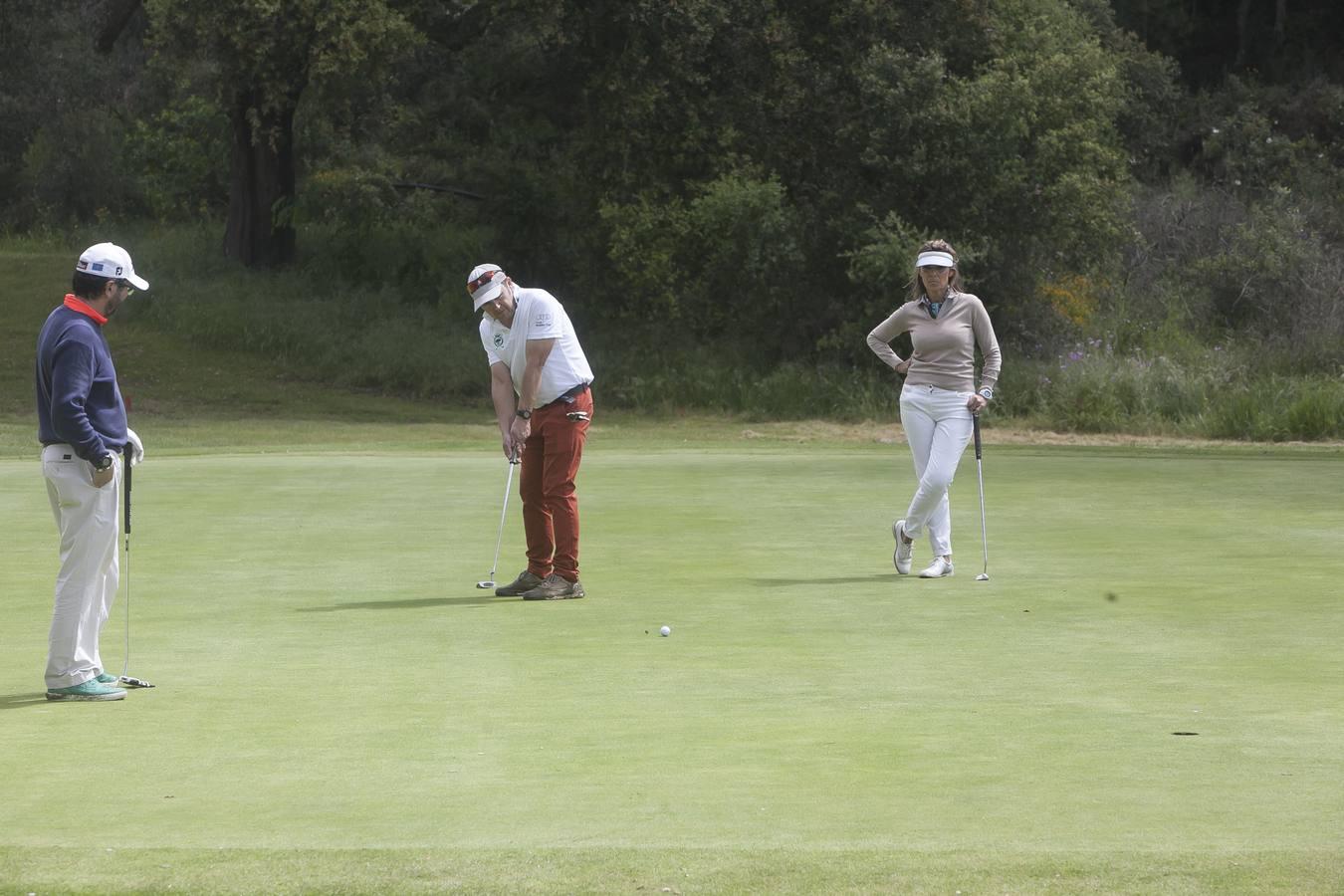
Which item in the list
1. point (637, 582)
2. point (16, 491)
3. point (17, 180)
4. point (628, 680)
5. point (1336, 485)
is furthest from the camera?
point (17, 180)

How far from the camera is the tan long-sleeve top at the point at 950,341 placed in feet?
38.2

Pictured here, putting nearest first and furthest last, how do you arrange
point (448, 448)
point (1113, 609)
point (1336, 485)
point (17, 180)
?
point (1113, 609), point (1336, 485), point (448, 448), point (17, 180)

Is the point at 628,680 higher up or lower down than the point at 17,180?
lower down

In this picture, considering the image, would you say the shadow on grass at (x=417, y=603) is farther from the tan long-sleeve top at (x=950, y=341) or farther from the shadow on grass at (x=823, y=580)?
the tan long-sleeve top at (x=950, y=341)

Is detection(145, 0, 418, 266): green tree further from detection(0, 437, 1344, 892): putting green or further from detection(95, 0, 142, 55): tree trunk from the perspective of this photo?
detection(0, 437, 1344, 892): putting green

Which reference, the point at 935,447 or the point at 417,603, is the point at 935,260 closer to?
the point at 935,447

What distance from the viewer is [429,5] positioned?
34750mm

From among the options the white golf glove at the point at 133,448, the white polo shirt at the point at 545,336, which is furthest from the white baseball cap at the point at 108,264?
the white polo shirt at the point at 545,336

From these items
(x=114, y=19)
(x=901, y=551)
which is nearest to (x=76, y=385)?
(x=901, y=551)

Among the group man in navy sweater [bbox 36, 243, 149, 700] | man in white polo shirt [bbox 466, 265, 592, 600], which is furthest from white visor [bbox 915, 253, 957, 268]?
man in navy sweater [bbox 36, 243, 149, 700]

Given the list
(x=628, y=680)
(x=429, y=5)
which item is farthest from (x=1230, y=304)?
(x=628, y=680)

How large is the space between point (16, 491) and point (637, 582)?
733cm

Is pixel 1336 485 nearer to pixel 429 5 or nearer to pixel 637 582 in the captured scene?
pixel 637 582

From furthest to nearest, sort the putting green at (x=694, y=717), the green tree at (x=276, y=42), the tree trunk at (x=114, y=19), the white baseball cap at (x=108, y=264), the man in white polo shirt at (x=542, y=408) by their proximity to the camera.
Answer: the tree trunk at (x=114, y=19) → the green tree at (x=276, y=42) → the man in white polo shirt at (x=542, y=408) → the white baseball cap at (x=108, y=264) → the putting green at (x=694, y=717)
